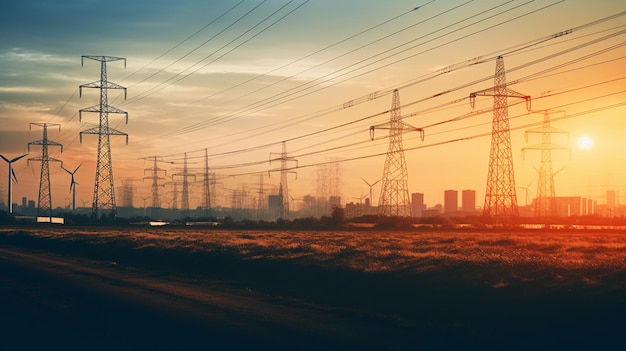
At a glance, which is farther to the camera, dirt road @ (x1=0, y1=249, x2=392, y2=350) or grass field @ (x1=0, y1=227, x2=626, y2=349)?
grass field @ (x1=0, y1=227, x2=626, y2=349)

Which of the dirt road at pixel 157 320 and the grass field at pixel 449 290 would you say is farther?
the grass field at pixel 449 290

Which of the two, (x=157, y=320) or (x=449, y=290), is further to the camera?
(x=449, y=290)

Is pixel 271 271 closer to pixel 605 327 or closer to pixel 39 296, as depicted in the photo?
pixel 39 296

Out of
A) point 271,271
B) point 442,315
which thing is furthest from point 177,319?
point 271,271

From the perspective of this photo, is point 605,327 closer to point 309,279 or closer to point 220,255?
point 309,279

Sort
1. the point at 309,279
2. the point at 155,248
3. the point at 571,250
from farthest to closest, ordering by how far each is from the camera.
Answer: the point at 155,248 → the point at 571,250 → the point at 309,279

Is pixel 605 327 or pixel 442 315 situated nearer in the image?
pixel 605 327

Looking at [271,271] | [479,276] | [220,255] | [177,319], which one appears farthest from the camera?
[220,255]

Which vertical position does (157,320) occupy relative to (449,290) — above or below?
below

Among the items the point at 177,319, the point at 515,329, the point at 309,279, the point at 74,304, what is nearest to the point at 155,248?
the point at 309,279
